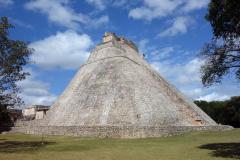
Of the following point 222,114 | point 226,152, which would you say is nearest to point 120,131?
point 226,152

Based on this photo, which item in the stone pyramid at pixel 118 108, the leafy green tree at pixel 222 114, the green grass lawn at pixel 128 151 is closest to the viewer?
the green grass lawn at pixel 128 151

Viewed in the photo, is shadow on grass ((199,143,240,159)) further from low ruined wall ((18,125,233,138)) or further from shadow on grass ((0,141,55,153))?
shadow on grass ((0,141,55,153))

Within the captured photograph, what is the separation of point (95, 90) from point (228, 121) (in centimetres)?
2861

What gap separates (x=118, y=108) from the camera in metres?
15.1

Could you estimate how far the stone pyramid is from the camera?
45.4 ft

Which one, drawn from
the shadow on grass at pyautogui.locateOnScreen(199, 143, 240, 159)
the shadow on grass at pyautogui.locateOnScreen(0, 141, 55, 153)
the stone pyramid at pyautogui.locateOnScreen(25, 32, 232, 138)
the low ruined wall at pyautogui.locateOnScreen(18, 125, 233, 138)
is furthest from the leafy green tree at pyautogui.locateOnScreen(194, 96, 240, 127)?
the shadow on grass at pyautogui.locateOnScreen(0, 141, 55, 153)

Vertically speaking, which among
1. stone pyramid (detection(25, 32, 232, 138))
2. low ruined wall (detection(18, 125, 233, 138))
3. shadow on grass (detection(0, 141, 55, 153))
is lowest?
shadow on grass (detection(0, 141, 55, 153))

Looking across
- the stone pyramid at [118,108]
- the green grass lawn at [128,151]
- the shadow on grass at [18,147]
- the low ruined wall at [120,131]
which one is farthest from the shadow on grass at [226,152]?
the shadow on grass at [18,147]

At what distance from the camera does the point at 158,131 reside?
1341cm

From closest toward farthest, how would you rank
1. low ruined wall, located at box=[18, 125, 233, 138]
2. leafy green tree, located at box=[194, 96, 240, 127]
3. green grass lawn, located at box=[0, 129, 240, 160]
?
green grass lawn, located at box=[0, 129, 240, 160] < low ruined wall, located at box=[18, 125, 233, 138] < leafy green tree, located at box=[194, 96, 240, 127]

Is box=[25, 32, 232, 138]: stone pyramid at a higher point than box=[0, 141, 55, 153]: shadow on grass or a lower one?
higher

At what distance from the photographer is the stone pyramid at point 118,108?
1384 cm

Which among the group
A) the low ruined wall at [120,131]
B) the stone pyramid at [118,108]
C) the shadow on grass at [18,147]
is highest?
the stone pyramid at [118,108]

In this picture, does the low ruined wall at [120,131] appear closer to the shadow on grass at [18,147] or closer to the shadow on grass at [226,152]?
the shadow on grass at [18,147]
